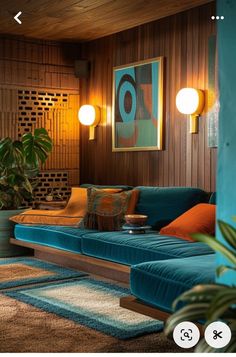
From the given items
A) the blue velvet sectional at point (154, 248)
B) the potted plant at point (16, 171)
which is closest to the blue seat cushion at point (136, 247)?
the blue velvet sectional at point (154, 248)

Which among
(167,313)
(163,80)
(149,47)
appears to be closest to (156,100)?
(163,80)

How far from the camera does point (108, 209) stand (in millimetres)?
4742

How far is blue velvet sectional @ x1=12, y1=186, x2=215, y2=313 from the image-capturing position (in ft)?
9.47

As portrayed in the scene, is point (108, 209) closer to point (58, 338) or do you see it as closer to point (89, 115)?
point (89, 115)

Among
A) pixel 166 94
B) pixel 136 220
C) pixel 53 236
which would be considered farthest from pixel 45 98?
pixel 136 220

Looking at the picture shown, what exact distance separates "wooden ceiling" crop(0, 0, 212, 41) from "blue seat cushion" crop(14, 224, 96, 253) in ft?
6.47

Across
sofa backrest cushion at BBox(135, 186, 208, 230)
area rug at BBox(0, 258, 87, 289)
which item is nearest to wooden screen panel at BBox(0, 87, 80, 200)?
area rug at BBox(0, 258, 87, 289)

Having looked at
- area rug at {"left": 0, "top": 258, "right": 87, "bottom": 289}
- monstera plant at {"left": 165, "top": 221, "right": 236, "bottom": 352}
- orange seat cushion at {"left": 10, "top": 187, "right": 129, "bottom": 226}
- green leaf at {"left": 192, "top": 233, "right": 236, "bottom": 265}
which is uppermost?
green leaf at {"left": 192, "top": 233, "right": 236, "bottom": 265}

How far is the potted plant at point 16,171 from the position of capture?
5453mm

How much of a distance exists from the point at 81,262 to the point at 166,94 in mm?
1784

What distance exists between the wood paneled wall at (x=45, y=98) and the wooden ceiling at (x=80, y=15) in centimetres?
24

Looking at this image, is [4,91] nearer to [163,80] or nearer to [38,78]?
[38,78]

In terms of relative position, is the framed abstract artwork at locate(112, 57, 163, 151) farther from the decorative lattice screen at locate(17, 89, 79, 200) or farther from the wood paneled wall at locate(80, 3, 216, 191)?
the decorative lattice screen at locate(17, 89, 79, 200)

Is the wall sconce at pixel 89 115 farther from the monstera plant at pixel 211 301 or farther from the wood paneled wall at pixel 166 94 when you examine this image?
the monstera plant at pixel 211 301
